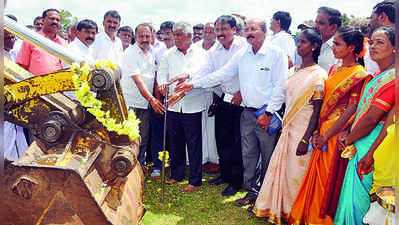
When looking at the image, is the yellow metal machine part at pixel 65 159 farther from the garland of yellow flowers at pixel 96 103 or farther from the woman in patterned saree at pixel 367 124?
the woman in patterned saree at pixel 367 124

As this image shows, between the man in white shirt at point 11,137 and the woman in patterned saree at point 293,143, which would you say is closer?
the woman in patterned saree at point 293,143

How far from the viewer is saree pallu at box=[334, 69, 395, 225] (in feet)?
10.4

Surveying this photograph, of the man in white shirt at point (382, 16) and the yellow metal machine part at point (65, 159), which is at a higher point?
the man in white shirt at point (382, 16)

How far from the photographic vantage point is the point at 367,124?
10.4 feet

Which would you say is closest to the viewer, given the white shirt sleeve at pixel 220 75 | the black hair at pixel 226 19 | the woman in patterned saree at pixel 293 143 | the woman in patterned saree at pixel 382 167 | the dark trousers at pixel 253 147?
the woman in patterned saree at pixel 382 167

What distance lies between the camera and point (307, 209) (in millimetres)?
3953

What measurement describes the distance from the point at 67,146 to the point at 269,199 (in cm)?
250

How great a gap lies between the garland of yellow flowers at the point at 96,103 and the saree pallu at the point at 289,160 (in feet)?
6.10

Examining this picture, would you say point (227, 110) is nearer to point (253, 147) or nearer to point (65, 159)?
point (253, 147)

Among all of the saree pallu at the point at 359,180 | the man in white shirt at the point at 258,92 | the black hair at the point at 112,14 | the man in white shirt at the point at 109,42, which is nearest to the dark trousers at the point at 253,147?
the man in white shirt at the point at 258,92

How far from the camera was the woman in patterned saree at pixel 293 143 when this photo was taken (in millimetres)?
4082

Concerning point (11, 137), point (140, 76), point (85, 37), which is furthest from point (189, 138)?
point (11, 137)

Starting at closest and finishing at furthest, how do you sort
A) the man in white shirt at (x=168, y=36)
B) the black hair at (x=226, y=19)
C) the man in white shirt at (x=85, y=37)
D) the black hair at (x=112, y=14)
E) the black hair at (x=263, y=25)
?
the black hair at (x=263, y=25) < the black hair at (x=226, y=19) < the man in white shirt at (x=85, y=37) < the black hair at (x=112, y=14) < the man in white shirt at (x=168, y=36)

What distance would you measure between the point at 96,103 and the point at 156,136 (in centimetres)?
320
